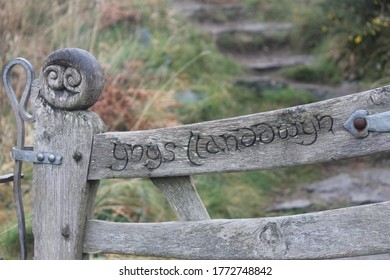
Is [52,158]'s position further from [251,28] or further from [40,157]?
[251,28]

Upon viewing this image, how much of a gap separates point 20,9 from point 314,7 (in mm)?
3766

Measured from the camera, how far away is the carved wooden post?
2.39m

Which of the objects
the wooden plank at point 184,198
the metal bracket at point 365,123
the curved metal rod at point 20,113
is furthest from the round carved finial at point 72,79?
the metal bracket at point 365,123

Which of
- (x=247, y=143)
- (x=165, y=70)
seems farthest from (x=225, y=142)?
(x=165, y=70)

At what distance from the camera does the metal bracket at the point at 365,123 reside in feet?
6.52

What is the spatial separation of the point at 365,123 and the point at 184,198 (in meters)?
0.70

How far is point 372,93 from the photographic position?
2.01 metres

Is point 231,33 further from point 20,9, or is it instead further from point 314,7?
point 20,9

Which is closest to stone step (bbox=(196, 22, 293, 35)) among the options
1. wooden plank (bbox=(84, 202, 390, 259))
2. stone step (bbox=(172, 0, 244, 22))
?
stone step (bbox=(172, 0, 244, 22))

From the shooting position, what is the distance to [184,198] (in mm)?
2391

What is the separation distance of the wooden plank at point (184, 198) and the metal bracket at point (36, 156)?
0.38 metres

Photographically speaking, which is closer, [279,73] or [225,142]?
[225,142]

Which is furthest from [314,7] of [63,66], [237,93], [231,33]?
[63,66]

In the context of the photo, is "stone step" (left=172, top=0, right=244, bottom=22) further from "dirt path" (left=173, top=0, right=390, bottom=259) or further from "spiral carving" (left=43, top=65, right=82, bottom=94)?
"spiral carving" (left=43, top=65, right=82, bottom=94)
